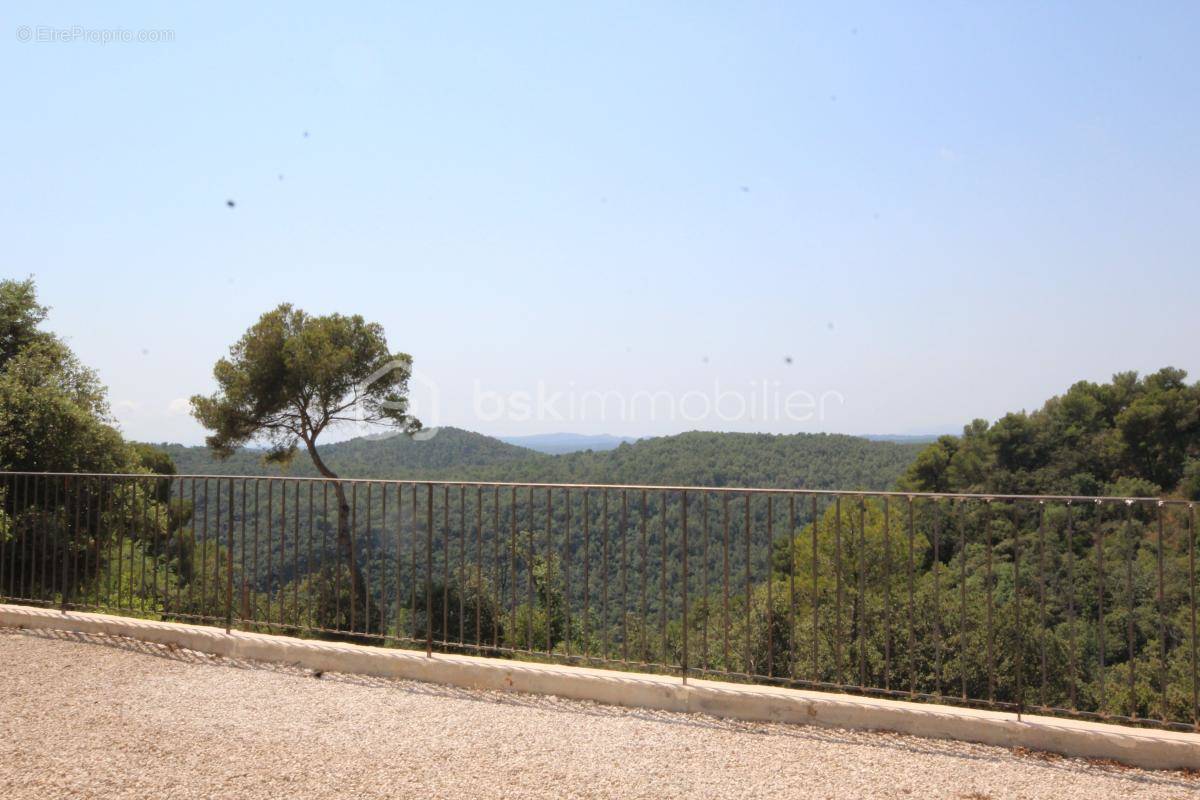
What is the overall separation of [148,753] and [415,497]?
2.03 metres

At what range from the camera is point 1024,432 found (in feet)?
130

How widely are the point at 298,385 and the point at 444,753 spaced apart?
20.7 meters

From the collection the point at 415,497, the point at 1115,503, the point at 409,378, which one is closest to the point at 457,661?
the point at 415,497

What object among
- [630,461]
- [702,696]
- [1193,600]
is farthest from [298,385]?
[1193,600]

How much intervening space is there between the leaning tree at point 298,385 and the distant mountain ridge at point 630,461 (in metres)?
0.95

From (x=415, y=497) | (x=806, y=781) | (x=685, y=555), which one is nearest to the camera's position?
(x=806, y=781)

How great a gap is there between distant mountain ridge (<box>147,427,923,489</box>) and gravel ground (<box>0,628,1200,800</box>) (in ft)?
60.9

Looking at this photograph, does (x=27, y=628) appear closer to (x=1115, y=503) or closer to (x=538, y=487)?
(x=538, y=487)

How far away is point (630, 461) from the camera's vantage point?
36062mm

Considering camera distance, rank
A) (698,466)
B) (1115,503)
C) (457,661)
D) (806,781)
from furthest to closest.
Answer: (698,466), (457,661), (1115,503), (806,781)

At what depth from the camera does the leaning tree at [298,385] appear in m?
22.8

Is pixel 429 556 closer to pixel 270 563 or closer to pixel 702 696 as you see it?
pixel 270 563

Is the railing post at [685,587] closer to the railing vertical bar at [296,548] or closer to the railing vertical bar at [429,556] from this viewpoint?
the railing vertical bar at [429,556]

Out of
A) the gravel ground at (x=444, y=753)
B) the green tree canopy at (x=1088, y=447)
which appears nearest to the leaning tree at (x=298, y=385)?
the gravel ground at (x=444, y=753)
